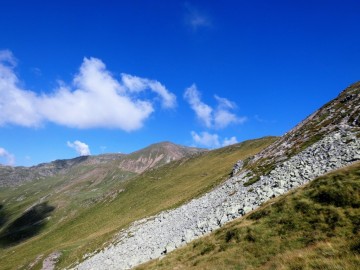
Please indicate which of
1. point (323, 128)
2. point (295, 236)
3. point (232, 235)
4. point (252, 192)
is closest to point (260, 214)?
point (232, 235)

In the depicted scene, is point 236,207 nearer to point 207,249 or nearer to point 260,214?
point 260,214

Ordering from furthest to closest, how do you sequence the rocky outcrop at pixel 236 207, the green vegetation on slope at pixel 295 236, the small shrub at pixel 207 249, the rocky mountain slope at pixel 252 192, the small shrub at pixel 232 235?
the rocky mountain slope at pixel 252 192 → the rocky outcrop at pixel 236 207 → the small shrub at pixel 207 249 → the small shrub at pixel 232 235 → the green vegetation on slope at pixel 295 236

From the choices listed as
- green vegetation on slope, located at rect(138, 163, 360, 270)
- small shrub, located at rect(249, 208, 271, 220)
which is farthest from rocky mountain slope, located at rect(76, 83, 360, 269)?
green vegetation on slope, located at rect(138, 163, 360, 270)

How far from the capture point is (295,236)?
2162 centimetres

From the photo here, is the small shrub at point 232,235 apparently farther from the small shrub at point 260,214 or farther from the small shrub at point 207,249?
the small shrub at point 260,214

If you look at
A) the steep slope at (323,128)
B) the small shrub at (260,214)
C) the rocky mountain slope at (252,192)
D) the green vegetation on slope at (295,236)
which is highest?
the steep slope at (323,128)

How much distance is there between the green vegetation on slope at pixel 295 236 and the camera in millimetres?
18047

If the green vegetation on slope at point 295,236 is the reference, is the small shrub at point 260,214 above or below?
above

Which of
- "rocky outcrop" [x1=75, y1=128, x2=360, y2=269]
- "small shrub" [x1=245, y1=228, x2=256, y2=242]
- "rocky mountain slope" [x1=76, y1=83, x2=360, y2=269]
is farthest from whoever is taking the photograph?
"rocky mountain slope" [x1=76, y1=83, x2=360, y2=269]

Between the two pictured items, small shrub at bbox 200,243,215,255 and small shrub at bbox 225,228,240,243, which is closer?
small shrub at bbox 225,228,240,243

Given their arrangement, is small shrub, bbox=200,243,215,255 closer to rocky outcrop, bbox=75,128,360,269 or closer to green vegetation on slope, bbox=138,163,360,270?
green vegetation on slope, bbox=138,163,360,270

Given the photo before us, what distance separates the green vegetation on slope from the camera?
1805cm

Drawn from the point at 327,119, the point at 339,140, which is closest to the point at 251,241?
the point at 339,140

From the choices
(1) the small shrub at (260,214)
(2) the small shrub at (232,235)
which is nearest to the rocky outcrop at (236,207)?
(1) the small shrub at (260,214)
